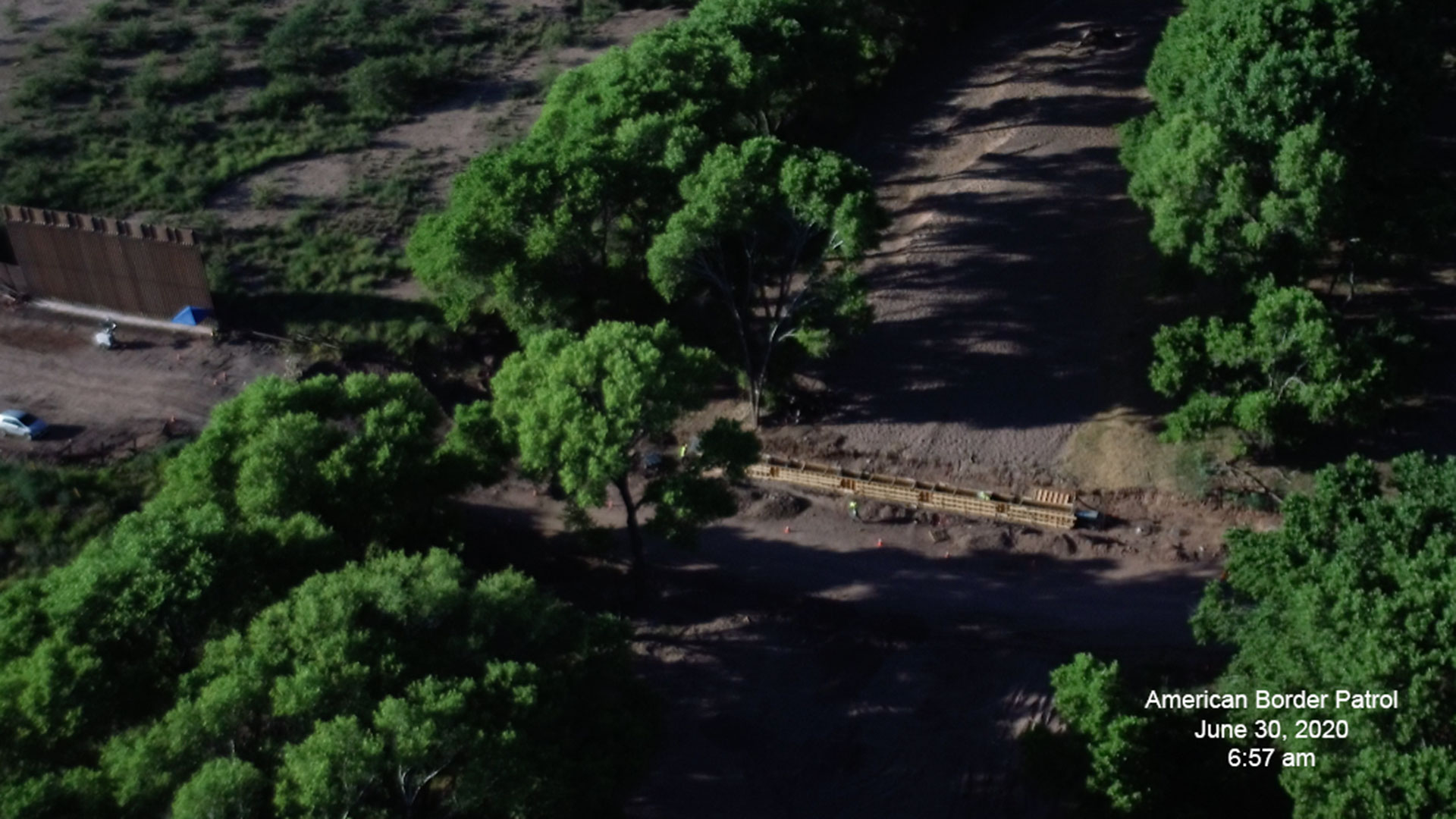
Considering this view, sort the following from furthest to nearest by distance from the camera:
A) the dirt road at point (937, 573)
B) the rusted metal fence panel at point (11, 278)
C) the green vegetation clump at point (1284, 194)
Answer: the rusted metal fence panel at point (11, 278), the green vegetation clump at point (1284, 194), the dirt road at point (937, 573)

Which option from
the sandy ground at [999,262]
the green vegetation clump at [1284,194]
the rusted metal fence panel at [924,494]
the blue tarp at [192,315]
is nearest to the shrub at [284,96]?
the blue tarp at [192,315]

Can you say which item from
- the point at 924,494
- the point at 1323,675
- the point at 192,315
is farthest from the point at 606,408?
the point at 192,315

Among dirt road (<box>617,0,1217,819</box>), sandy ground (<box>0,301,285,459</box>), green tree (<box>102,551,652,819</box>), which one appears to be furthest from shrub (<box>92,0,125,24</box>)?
green tree (<box>102,551,652,819</box>)

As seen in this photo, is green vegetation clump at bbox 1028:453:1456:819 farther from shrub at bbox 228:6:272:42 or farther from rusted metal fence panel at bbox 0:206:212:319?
shrub at bbox 228:6:272:42

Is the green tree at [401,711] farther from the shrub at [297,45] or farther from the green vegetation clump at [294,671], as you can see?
the shrub at [297,45]

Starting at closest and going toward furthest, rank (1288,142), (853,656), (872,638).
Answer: (853,656) < (872,638) < (1288,142)

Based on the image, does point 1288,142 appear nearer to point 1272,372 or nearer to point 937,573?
point 1272,372

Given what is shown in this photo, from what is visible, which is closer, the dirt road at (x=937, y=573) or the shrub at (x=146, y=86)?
the dirt road at (x=937, y=573)
